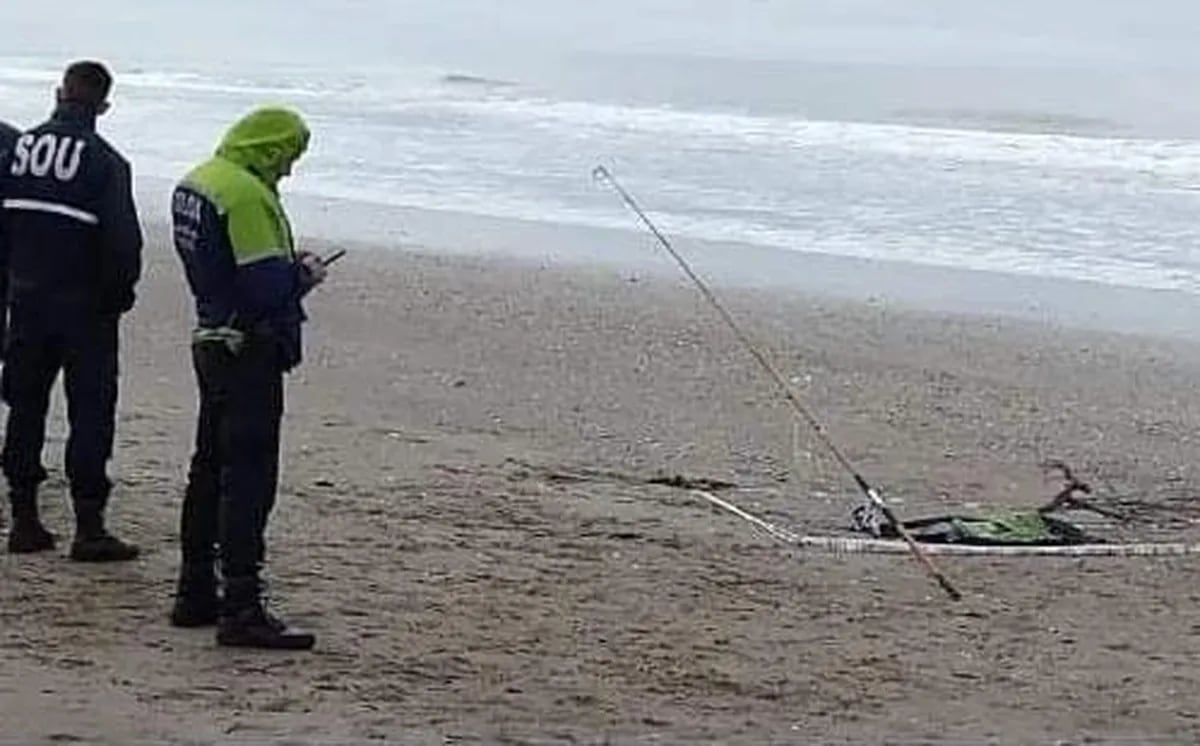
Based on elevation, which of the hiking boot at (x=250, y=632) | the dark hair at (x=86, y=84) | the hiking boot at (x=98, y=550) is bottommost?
the hiking boot at (x=250, y=632)

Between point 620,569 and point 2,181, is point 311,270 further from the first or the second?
point 620,569

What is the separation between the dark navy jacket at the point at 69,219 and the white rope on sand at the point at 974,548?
2.86 meters

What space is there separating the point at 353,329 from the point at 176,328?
1113mm

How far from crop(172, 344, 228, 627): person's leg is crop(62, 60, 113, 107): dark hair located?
1.01m

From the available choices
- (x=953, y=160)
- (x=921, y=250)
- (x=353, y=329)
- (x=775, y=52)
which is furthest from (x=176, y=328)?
(x=775, y=52)

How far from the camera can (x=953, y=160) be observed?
31.3m

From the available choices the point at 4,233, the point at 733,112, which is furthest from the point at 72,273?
the point at 733,112

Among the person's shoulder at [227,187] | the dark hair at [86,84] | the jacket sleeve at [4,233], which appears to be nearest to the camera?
the person's shoulder at [227,187]

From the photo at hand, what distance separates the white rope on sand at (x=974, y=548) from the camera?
30.2 feet

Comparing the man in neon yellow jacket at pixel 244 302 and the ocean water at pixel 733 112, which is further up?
the ocean water at pixel 733 112

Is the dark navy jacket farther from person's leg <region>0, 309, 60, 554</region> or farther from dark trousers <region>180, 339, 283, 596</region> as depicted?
dark trousers <region>180, 339, 283, 596</region>

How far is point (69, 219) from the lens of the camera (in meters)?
7.81

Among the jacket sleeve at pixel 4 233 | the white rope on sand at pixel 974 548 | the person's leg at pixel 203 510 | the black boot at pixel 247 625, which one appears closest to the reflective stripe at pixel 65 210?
the jacket sleeve at pixel 4 233

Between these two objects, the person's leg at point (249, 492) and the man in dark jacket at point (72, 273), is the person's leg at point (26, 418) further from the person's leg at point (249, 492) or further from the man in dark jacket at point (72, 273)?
the person's leg at point (249, 492)
